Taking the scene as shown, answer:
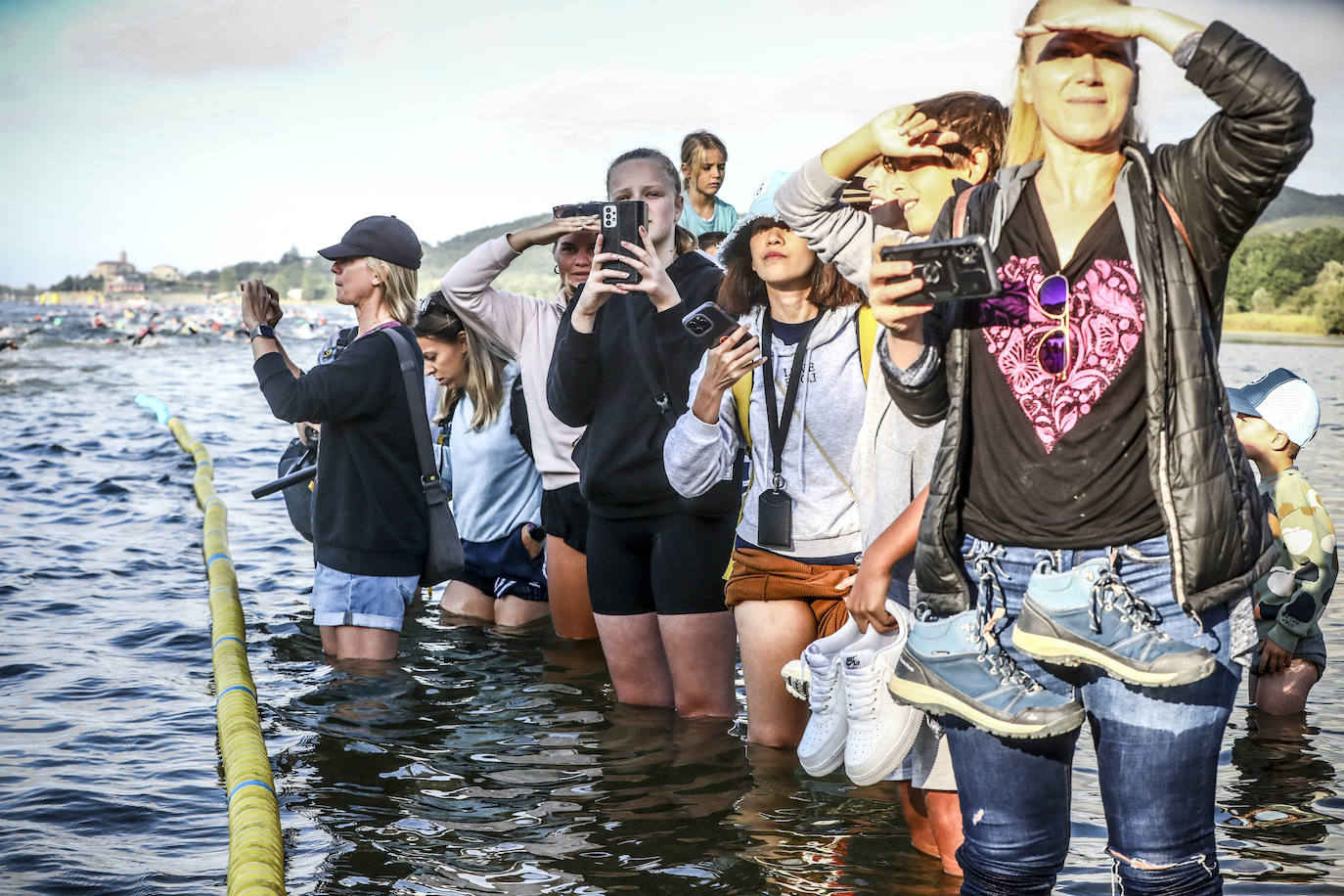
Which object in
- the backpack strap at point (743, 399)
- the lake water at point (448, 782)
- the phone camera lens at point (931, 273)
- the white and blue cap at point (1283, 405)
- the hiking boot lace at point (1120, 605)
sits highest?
the phone camera lens at point (931, 273)

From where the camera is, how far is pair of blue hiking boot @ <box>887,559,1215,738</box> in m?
2.35

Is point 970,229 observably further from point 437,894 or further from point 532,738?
point 532,738

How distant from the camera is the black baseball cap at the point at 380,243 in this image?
5875 millimetres

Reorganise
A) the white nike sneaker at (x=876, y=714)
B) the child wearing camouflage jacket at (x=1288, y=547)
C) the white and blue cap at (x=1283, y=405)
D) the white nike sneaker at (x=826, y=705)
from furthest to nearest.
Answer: the white and blue cap at (x=1283, y=405) < the child wearing camouflage jacket at (x=1288, y=547) < the white nike sneaker at (x=826, y=705) < the white nike sneaker at (x=876, y=714)

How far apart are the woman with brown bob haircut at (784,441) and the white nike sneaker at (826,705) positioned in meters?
0.52

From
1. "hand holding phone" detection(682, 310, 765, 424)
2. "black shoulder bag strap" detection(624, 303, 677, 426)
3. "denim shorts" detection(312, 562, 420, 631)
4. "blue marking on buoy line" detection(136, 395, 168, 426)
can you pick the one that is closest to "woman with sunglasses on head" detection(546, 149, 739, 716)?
"black shoulder bag strap" detection(624, 303, 677, 426)

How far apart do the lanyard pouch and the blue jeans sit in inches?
67.3

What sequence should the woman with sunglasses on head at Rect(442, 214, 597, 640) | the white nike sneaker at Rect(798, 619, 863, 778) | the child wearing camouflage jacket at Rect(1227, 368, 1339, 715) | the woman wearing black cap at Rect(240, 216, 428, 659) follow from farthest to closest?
the woman with sunglasses on head at Rect(442, 214, 597, 640)
the woman wearing black cap at Rect(240, 216, 428, 659)
the child wearing camouflage jacket at Rect(1227, 368, 1339, 715)
the white nike sneaker at Rect(798, 619, 863, 778)

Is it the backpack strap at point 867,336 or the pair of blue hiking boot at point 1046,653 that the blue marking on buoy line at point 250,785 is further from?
the pair of blue hiking boot at point 1046,653

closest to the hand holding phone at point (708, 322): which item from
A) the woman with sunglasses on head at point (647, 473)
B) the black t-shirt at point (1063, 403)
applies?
the woman with sunglasses on head at point (647, 473)

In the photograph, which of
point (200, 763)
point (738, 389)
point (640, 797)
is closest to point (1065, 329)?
point (738, 389)

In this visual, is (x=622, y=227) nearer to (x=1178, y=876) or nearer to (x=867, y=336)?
(x=867, y=336)

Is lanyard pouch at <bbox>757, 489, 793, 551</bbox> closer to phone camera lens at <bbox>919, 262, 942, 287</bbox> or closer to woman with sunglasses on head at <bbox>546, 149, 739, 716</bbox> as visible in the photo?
woman with sunglasses on head at <bbox>546, 149, 739, 716</bbox>

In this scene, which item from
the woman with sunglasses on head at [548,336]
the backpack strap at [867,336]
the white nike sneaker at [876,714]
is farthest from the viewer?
the woman with sunglasses on head at [548,336]
